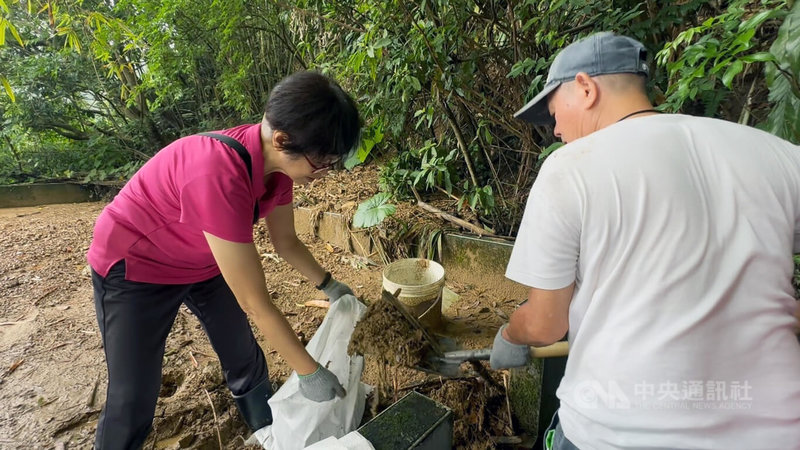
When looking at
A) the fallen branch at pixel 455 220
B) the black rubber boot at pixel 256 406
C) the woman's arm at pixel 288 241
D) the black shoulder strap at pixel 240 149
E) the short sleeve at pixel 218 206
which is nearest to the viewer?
the short sleeve at pixel 218 206

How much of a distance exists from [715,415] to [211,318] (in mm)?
1906

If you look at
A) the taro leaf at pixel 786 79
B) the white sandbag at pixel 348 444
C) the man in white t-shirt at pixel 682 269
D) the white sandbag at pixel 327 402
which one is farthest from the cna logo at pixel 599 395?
the taro leaf at pixel 786 79

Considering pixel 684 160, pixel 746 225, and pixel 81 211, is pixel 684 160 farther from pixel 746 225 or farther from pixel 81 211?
pixel 81 211

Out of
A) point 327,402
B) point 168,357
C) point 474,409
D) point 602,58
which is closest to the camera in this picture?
point 602,58

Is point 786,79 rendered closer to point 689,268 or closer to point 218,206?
point 689,268

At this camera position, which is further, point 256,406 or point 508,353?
point 256,406

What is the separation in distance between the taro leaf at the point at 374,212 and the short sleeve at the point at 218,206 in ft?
7.38

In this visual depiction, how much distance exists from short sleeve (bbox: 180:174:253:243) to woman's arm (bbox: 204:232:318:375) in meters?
0.04

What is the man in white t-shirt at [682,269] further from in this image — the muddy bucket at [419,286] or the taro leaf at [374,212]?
the taro leaf at [374,212]

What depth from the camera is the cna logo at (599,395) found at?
3.17 ft

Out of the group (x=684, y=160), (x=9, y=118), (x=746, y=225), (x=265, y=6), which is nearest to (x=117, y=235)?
(x=684, y=160)

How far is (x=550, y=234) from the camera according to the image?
960mm

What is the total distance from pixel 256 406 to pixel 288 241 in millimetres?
927

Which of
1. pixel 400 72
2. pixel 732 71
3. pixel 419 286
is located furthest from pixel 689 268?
pixel 400 72
